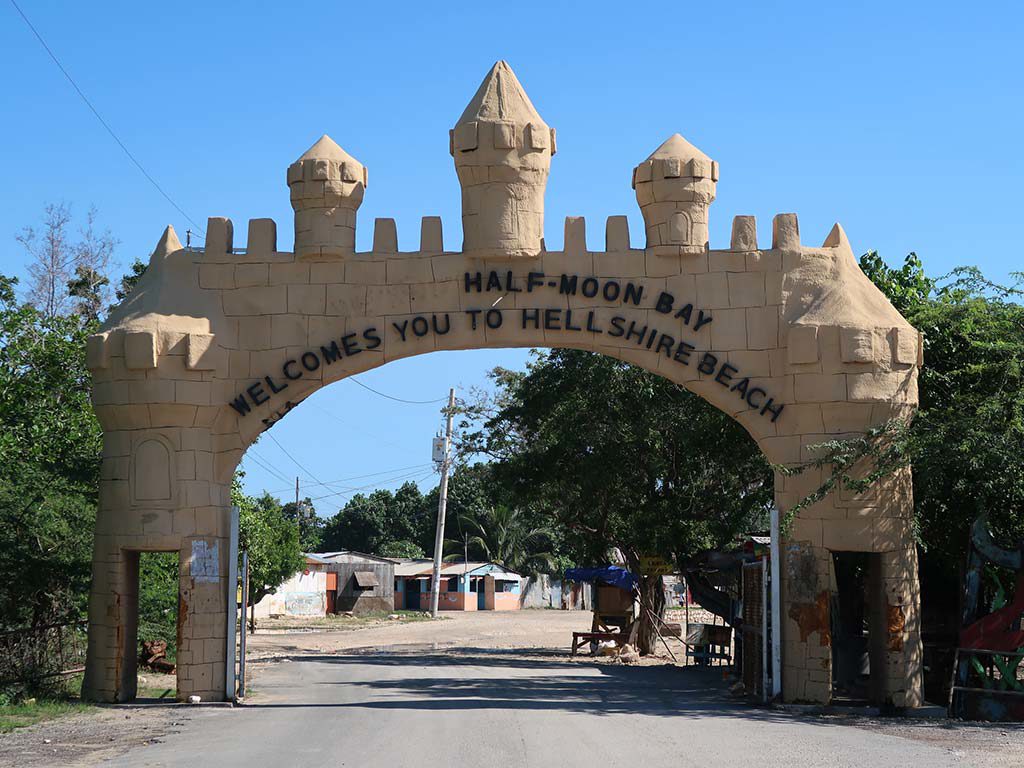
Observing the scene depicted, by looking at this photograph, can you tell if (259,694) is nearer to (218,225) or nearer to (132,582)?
(132,582)

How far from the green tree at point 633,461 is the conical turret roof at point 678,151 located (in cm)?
777

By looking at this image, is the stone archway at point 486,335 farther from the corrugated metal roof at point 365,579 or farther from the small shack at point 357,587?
the small shack at point 357,587

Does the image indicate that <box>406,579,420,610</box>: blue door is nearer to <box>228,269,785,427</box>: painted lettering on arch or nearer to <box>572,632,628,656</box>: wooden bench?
<box>572,632,628,656</box>: wooden bench

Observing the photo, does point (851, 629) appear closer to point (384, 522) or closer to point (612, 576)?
point (612, 576)

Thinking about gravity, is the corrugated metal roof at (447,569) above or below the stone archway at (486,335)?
below

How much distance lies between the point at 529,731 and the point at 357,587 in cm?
4556

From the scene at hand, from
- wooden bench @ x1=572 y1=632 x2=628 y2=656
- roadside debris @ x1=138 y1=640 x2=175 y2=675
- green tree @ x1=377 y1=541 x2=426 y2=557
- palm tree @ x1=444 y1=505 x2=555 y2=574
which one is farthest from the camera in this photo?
green tree @ x1=377 y1=541 x2=426 y2=557

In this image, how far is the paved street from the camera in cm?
1060

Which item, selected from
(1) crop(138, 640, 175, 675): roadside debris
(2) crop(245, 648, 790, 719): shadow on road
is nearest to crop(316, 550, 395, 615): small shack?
(2) crop(245, 648, 790, 719): shadow on road

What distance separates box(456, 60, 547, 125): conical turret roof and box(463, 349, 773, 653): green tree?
870cm

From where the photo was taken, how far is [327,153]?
52.1 feet

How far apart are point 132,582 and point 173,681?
422 centimetres

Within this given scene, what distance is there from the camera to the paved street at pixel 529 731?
34.8ft

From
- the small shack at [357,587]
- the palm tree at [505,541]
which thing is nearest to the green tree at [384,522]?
the palm tree at [505,541]
